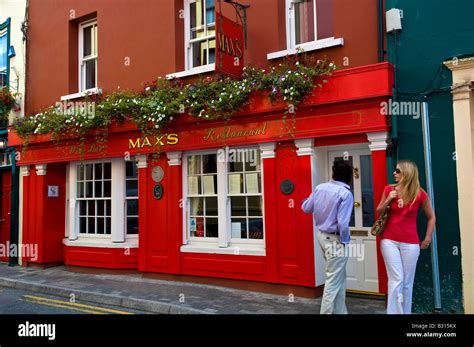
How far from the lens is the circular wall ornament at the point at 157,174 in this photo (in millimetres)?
8867

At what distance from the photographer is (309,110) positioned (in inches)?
280

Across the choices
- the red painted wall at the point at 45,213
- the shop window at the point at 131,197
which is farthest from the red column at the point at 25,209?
the shop window at the point at 131,197

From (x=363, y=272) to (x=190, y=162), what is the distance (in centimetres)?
379

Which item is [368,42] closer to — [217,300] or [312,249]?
[312,249]

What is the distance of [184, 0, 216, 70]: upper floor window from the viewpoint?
877 centimetres

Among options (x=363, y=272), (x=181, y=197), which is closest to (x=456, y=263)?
(x=363, y=272)

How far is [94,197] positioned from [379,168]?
651 cm

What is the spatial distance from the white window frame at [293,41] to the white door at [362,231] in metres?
1.76

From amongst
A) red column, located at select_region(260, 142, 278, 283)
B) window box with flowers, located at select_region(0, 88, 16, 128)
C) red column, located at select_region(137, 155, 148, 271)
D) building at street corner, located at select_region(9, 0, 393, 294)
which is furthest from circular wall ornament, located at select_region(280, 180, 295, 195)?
window box with flowers, located at select_region(0, 88, 16, 128)

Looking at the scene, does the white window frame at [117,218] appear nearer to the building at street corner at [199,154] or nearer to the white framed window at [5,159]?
the building at street corner at [199,154]

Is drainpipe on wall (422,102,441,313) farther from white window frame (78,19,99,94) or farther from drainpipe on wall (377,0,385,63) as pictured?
white window frame (78,19,99,94)

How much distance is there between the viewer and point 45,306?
7332mm

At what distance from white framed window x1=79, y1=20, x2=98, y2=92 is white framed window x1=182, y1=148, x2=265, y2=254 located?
3757mm
